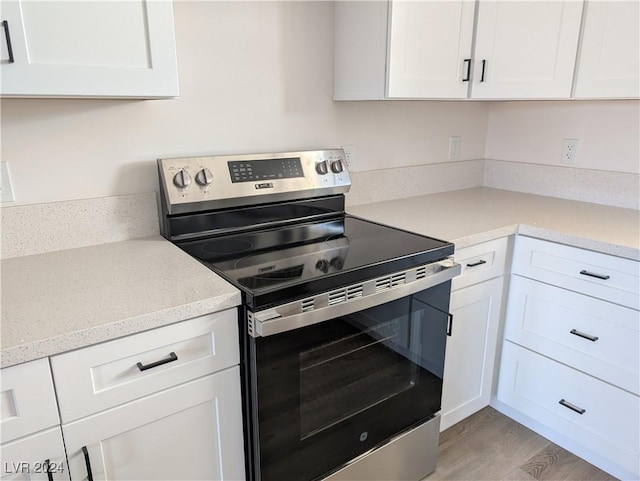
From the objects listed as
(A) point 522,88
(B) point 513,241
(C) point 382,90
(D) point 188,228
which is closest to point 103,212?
(D) point 188,228

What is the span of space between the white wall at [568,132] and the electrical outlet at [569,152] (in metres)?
0.02

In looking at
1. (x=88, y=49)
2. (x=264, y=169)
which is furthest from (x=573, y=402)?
(x=88, y=49)

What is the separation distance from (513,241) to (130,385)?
144 cm

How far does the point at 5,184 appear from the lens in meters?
1.29

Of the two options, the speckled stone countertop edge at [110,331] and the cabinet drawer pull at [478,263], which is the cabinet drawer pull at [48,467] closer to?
the speckled stone countertop edge at [110,331]

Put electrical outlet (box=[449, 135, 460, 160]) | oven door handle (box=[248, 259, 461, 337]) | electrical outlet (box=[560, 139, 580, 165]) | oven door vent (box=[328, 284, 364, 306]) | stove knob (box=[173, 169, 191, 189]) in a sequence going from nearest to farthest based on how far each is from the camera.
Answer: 1. oven door handle (box=[248, 259, 461, 337])
2. oven door vent (box=[328, 284, 364, 306])
3. stove knob (box=[173, 169, 191, 189])
4. electrical outlet (box=[560, 139, 580, 165])
5. electrical outlet (box=[449, 135, 460, 160])

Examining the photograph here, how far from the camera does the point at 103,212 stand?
144 centimetres

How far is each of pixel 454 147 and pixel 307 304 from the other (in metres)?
1.56

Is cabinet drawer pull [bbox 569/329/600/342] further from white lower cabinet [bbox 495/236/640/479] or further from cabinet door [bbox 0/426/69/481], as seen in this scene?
cabinet door [bbox 0/426/69/481]

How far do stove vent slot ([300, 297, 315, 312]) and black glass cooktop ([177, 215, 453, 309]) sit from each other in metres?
0.02

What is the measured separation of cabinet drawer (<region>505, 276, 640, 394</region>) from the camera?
153 centimetres

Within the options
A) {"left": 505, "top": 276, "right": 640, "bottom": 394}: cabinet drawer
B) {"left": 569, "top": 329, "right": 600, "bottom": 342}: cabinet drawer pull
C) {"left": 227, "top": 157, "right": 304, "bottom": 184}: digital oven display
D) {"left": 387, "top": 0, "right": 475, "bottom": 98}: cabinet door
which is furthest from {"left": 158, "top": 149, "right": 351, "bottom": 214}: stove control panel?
{"left": 569, "top": 329, "right": 600, "bottom": 342}: cabinet drawer pull

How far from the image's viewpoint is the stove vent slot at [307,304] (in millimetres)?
1144

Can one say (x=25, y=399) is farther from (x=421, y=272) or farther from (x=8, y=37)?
(x=421, y=272)
